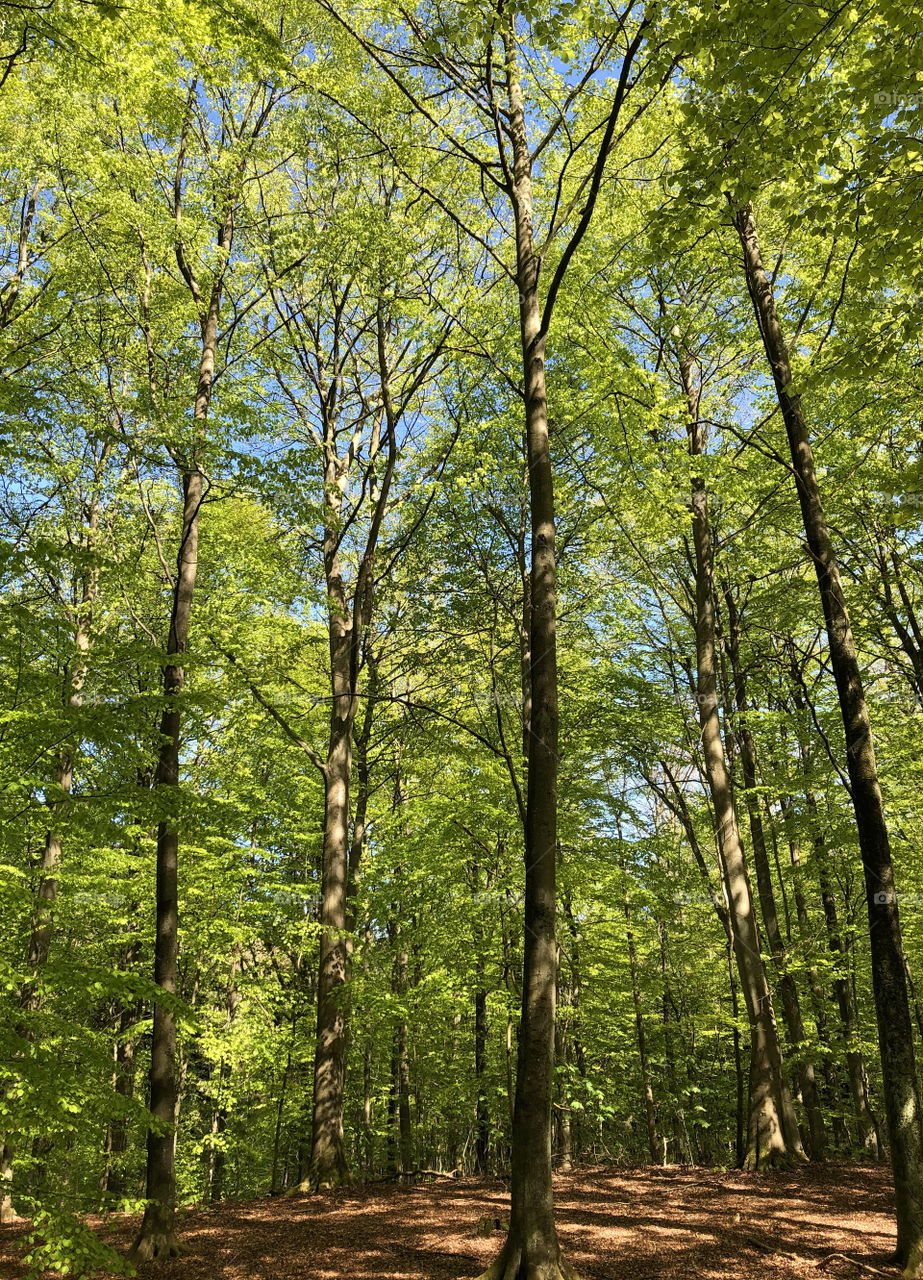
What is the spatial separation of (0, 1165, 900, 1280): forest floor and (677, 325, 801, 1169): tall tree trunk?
668 millimetres

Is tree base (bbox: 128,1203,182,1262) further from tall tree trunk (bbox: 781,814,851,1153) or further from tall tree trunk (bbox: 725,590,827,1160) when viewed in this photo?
tall tree trunk (bbox: 781,814,851,1153)

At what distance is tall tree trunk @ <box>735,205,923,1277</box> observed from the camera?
18.7ft

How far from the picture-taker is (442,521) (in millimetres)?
13688

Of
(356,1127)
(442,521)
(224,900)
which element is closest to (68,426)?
(442,521)

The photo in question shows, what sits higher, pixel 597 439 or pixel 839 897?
pixel 597 439

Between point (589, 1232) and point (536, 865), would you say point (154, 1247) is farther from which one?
point (536, 865)

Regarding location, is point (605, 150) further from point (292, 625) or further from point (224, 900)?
point (224, 900)

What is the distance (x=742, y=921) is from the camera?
11062mm

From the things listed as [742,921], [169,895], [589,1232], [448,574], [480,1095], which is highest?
[448,574]

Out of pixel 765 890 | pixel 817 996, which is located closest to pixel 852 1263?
pixel 765 890

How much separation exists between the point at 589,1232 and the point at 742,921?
17.4ft

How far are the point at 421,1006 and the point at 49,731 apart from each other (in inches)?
488

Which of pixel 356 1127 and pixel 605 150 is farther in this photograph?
pixel 356 1127

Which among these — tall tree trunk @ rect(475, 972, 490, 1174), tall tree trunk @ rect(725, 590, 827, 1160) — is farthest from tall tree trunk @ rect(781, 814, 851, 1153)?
tall tree trunk @ rect(475, 972, 490, 1174)
